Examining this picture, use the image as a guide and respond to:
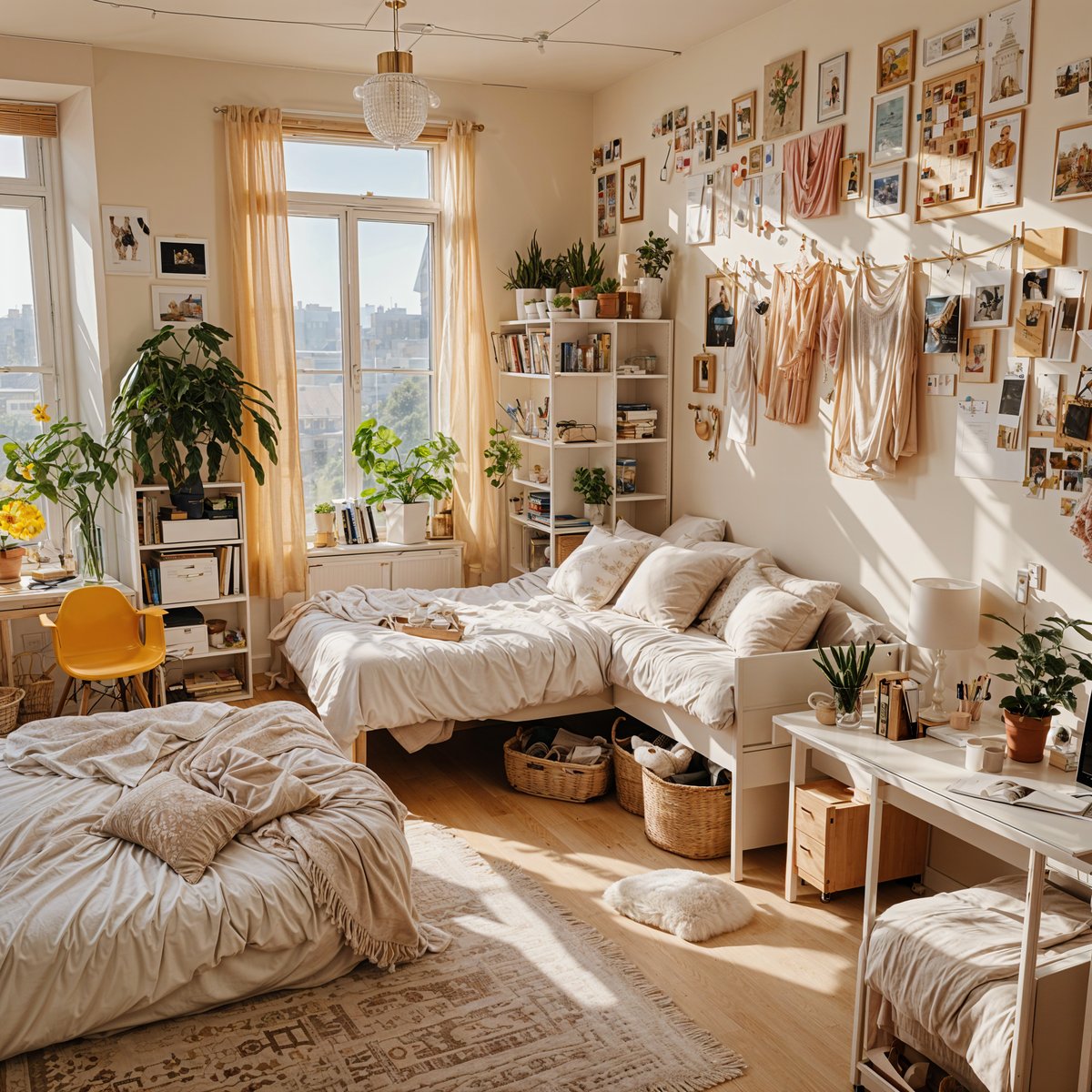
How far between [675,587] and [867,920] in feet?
6.20

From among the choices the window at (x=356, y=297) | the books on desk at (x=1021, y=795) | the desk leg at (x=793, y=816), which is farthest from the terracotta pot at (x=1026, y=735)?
the window at (x=356, y=297)

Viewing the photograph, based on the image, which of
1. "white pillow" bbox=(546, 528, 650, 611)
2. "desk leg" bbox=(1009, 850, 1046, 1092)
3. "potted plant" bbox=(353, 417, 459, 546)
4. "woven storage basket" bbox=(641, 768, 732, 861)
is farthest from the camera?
"potted plant" bbox=(353, 417, 459, 546)

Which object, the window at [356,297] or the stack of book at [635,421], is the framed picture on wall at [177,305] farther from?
the stack of book at [635,421]

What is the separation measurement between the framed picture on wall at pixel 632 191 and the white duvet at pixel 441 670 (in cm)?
213

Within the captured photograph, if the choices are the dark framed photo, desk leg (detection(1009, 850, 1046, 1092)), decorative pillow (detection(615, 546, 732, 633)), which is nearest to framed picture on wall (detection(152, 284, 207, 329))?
the dark framed photo

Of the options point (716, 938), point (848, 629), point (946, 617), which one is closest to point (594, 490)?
point (848, 629)

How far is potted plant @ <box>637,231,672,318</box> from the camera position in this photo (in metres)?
5.16

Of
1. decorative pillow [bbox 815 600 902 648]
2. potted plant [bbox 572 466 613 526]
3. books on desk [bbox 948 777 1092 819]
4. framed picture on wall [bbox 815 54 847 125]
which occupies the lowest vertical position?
books on desk [bbox 948 777 1092 819]

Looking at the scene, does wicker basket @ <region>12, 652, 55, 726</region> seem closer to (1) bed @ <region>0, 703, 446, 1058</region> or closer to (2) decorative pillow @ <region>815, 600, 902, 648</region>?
(1) bed @ <region>0, 703, 446, 1058</region>

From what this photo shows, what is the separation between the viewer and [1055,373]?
321cm

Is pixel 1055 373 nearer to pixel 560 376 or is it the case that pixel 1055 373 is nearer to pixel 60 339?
pixel 560 376

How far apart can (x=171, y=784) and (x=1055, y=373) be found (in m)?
2.81

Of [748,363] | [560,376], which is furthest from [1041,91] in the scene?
[560,376]

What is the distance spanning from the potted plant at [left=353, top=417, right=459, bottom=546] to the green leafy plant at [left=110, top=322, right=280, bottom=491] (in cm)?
62
